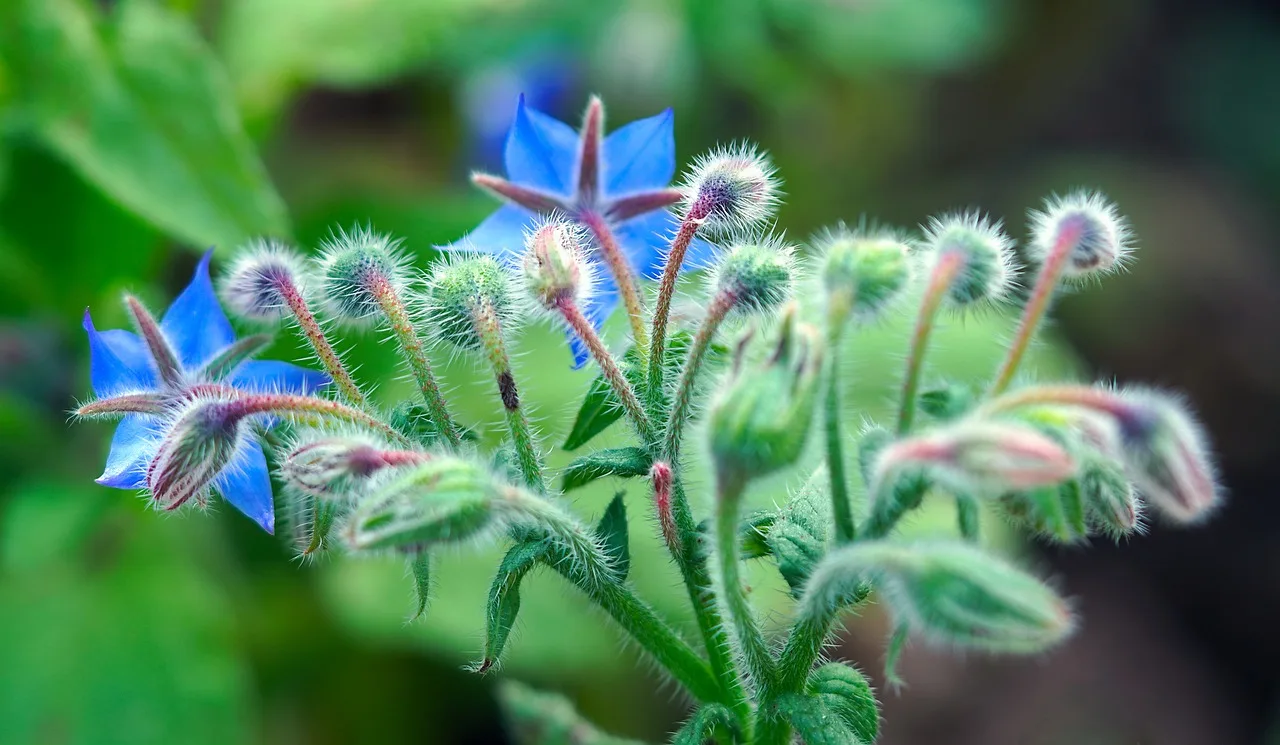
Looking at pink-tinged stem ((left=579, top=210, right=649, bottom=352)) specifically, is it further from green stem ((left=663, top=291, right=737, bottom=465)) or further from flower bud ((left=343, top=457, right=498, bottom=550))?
flower bud ((left=343, top=457, right=498, bottom=550))

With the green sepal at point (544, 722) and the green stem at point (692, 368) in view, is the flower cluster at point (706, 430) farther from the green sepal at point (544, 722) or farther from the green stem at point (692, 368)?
the green sepal at point (544, 722)

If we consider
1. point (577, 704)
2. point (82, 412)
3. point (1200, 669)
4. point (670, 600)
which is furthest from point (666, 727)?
point (82, 412)

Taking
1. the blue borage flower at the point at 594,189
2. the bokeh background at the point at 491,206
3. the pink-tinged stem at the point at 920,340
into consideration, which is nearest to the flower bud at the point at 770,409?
the pink-tinged stem at the point at 920,340

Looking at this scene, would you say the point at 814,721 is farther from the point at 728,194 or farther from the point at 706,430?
the point at 728,194

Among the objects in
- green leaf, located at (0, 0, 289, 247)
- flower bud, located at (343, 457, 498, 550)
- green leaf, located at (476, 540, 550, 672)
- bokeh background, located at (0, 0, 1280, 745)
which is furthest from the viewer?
bokeh background, located at (0, 0, 1280, 745)

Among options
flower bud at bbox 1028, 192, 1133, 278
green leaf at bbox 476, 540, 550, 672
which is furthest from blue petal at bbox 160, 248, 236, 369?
flower bud at bbox 1028, 192, 1133, 278
